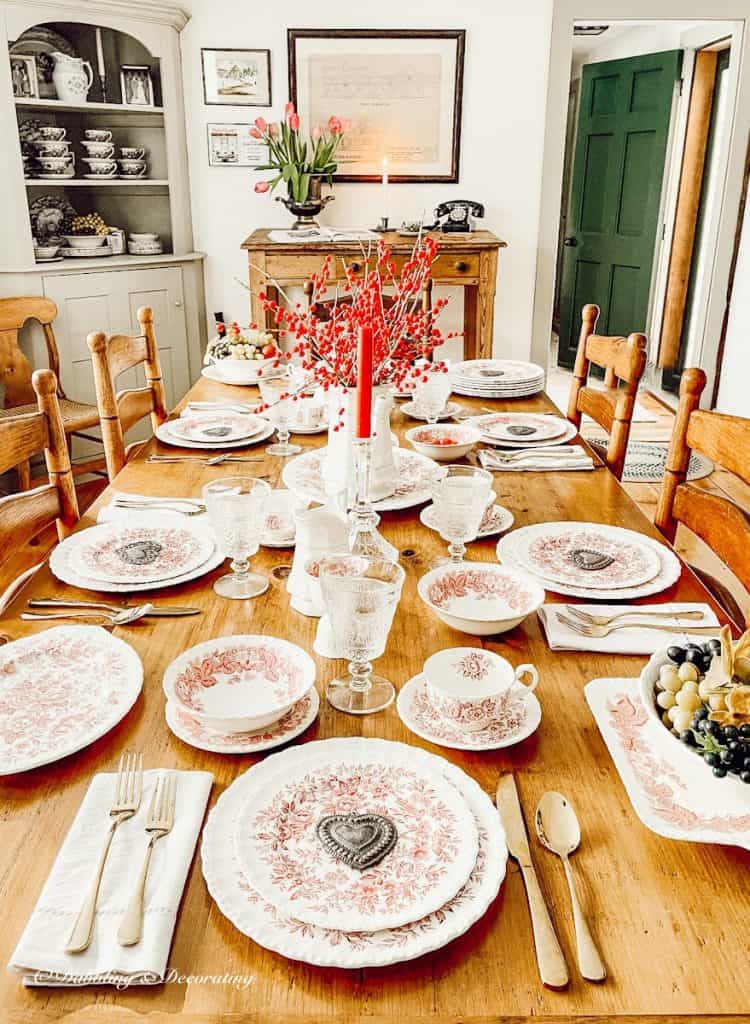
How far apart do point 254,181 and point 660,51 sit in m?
2.73

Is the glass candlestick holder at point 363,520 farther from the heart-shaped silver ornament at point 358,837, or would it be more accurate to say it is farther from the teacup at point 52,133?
the teacup at point 52,133

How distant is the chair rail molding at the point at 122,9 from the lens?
341 cm

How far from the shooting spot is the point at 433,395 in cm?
201

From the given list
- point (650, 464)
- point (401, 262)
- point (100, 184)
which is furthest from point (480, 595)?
point (100, 184)

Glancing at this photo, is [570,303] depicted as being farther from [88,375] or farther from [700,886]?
[700,886]

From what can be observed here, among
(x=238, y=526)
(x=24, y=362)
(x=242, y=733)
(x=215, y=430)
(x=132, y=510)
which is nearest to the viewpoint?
(x=242, y=733)

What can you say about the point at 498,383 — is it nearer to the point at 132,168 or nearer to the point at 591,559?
the point at 591,559

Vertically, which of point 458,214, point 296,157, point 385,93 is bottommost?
point 458,214

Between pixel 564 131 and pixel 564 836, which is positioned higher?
pixel 564 131

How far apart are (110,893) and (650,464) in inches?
146

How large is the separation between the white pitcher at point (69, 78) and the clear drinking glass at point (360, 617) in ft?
11.3

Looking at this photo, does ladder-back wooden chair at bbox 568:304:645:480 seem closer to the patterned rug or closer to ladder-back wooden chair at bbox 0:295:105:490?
the patterned rug

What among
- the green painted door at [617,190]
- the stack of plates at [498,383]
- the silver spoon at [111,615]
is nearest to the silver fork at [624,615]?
the silver spoon at [111,615]

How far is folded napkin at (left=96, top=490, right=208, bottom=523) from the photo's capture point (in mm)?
1493
